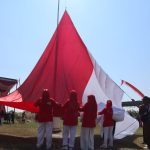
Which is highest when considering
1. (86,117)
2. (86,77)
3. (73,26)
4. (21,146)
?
(73,26)

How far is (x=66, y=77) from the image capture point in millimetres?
13695

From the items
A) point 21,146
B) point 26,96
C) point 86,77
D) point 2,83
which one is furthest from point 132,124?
point 2,83

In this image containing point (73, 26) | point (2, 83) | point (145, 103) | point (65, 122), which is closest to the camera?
point (65, 122)

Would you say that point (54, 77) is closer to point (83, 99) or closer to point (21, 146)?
point (83, 99)

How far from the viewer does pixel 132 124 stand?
14805 mm

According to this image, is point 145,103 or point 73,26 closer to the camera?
point 145,103

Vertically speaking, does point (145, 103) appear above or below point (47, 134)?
above

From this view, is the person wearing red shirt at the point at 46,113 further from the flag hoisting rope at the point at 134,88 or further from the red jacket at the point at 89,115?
the flag hoisting rope at the point at 134,88

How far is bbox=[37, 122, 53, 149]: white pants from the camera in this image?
436 inches

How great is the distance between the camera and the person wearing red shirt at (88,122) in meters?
11.1

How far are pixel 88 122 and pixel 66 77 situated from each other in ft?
9.49

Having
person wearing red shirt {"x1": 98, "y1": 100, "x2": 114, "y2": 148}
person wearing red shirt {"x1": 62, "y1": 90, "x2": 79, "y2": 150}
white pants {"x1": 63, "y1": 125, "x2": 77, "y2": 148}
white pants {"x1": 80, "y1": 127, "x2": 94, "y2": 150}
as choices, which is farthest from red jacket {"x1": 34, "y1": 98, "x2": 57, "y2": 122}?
person wearing red shirt {"x1": 98, "y1": 100, "x2": 114, "y2": 148}

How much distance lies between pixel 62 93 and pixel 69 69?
106 cm

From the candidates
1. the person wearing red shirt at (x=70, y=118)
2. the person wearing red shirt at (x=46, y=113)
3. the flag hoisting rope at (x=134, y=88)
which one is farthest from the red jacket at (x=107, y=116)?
the flag hoisting rope at (x=134, y=88)
